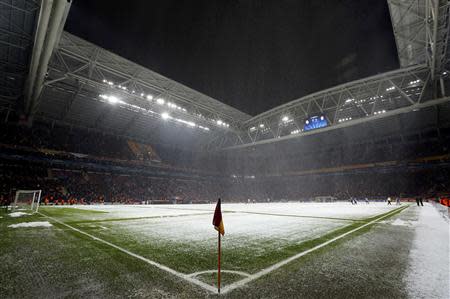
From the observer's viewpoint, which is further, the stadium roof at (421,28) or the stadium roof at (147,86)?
the stadium roof at (147,86)

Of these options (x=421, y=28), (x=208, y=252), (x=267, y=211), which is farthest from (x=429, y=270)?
(x=421, y=28)

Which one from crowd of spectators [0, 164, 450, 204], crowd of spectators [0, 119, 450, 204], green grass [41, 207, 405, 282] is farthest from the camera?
crowd of spectators [0, 119, 450, 204]

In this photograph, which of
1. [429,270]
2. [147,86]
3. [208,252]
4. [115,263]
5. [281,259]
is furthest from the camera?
[147,86]

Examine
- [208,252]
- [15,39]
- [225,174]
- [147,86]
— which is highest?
[147,86]

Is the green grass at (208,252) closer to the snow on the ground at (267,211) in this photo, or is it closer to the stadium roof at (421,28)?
the snow on the ground at (267,211)

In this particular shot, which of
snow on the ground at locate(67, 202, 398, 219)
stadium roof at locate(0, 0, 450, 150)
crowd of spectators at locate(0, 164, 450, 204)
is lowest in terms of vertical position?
snow on the ground at locate(67, 202, 398, 219)

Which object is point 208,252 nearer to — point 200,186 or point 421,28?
point 421,28

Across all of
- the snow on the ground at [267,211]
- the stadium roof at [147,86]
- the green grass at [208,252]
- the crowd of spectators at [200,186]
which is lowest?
the snow on the ground at [267,211]

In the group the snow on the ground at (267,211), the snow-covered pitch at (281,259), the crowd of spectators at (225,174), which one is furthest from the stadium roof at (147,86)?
the snow-covered pitch at (281,259)

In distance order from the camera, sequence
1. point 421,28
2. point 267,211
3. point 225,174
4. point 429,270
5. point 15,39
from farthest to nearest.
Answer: point 225,174
point 15,39
point 421,28
point 267,211
point 429,270

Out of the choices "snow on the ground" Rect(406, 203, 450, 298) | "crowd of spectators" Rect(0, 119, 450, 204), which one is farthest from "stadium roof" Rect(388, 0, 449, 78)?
"crowd of spectators" Rect(0, 119, 450, 204)

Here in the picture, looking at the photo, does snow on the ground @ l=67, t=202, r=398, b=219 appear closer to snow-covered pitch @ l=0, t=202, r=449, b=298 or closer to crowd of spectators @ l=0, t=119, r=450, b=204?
snow-covered pitch @ l=0, t=202, r=449, b=298

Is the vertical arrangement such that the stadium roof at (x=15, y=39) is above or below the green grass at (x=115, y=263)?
above

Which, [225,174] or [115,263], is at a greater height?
[225,174]
